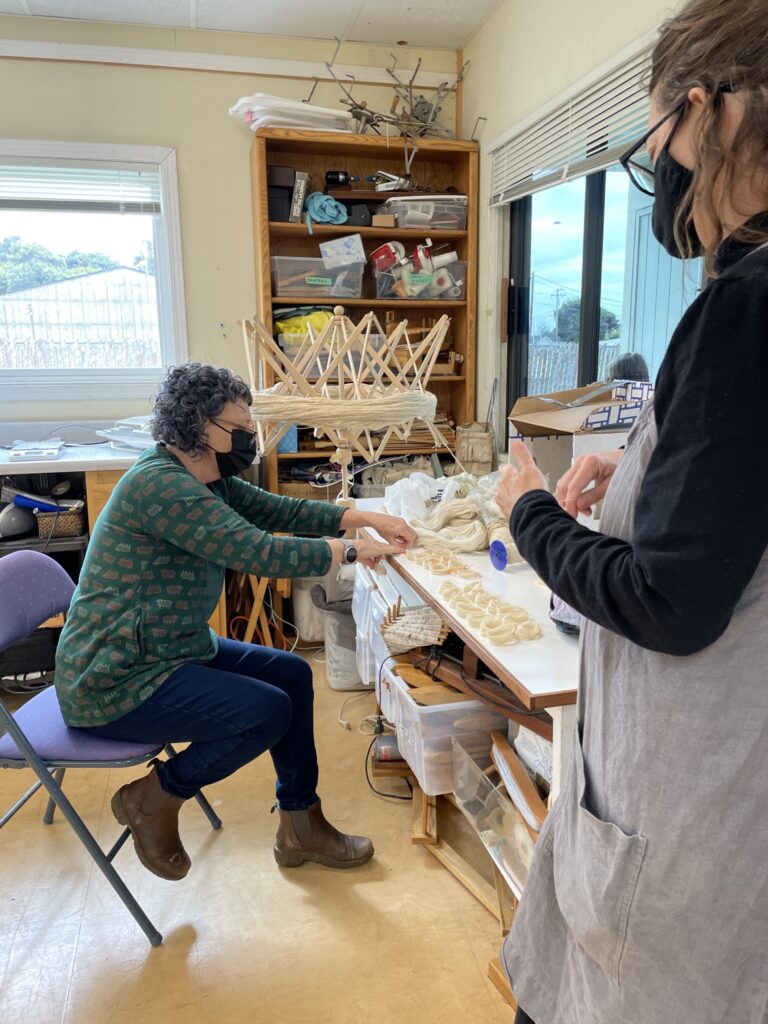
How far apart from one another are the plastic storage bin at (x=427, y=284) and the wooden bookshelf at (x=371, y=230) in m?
0.03

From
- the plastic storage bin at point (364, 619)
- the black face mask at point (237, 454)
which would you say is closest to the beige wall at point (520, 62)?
the plastic storage bin at point (364, 619)

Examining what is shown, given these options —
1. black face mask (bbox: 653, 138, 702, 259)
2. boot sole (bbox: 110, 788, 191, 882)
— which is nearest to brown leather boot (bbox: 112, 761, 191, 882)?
boot sole (bbox: 110, 788, 191, 882)

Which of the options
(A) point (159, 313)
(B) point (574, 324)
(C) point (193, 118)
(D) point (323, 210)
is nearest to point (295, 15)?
(C) point (193, 118)

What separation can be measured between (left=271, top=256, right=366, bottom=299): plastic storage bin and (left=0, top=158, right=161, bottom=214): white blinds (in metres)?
0.68

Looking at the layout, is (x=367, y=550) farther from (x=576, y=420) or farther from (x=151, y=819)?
(x=151, y=819)

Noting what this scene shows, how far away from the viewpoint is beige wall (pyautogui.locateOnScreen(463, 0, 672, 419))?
2213 mm

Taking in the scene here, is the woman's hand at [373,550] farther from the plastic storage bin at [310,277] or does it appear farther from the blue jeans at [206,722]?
the plastic storage bin at [310,277]

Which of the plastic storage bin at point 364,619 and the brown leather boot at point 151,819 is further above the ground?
the plastic storage bin at point 364,619

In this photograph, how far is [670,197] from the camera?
0.69 m

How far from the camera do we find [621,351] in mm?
2541

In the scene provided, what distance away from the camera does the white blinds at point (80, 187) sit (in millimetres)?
3186

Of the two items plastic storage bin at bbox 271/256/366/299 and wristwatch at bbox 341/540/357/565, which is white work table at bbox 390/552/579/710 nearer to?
wristwatch at bbox 341/540/357/565

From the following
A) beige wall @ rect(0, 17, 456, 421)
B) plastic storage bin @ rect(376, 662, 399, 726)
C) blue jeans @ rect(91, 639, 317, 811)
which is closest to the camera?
blue jeans @ rect(91, 639, 317, 811)

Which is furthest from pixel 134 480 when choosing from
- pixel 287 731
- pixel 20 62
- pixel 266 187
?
pixel 20 62
